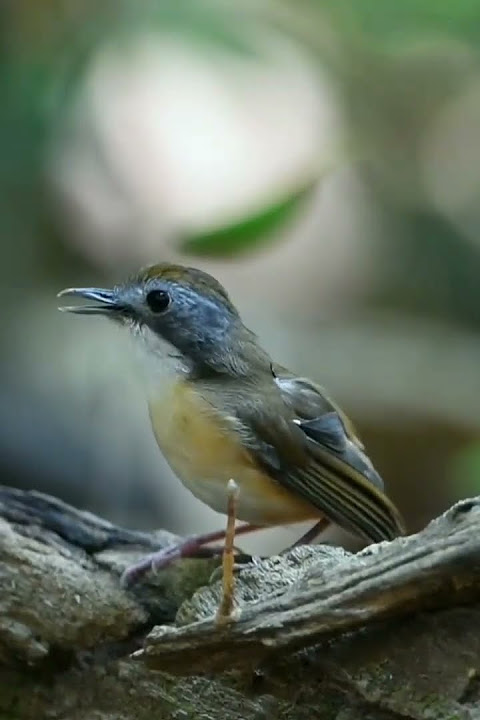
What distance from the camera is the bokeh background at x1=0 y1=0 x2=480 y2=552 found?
465cm

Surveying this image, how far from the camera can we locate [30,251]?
569 centimetres

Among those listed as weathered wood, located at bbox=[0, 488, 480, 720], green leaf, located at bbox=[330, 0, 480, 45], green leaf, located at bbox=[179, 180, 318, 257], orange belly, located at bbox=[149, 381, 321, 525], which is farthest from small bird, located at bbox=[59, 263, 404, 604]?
green leaf, located at bbox=[330, 0, 480, 45]

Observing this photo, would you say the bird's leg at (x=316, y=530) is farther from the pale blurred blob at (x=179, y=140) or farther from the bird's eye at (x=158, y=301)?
the pale blurred blob at (x=179, y=140)

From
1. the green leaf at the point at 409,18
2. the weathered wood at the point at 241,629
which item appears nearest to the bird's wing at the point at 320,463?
the weathered wood at the point at 241,629

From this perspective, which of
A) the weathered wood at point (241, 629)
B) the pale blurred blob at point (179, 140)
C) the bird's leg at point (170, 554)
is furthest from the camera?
the pale blurred blob at point (179, 140)

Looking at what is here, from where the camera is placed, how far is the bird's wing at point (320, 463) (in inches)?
87.8

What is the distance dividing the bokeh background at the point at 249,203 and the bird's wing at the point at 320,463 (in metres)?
1.91

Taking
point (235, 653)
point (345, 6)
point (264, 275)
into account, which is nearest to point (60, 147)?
point (345, 6)

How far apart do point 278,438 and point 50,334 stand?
319cm

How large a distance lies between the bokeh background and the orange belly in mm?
1980

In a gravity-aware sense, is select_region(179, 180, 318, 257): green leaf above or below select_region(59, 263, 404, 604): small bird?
above

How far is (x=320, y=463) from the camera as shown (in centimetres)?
229

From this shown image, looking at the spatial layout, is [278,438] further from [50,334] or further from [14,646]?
[50,334]

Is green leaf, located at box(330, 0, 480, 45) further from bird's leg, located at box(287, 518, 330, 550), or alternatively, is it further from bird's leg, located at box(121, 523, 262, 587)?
bird's leg, located at box(121, 523, 262, 587)
